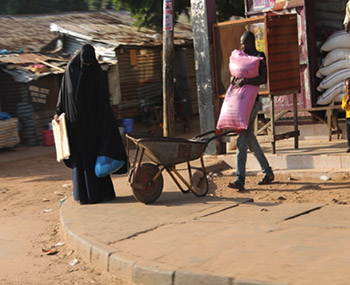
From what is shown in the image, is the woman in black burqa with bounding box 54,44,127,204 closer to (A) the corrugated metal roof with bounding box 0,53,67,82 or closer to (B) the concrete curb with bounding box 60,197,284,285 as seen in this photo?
(B) the concrete curb with bounding box 60,197,284,285

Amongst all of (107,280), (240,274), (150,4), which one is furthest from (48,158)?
(240,274)

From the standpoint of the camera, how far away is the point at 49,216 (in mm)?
8289

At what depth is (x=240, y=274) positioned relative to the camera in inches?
179

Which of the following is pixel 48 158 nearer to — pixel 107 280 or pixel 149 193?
pixel 149 193

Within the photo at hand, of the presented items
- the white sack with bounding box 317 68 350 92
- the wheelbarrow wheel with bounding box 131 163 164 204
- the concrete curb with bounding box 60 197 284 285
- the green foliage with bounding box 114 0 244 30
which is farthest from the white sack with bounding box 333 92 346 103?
the green foliage with bounding box 114 0 244 30

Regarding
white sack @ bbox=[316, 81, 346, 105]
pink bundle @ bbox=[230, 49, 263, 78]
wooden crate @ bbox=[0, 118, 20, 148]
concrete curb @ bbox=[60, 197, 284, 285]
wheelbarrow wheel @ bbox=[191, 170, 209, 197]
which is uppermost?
pink bundle @ bbox=[230, 49, 263, 78]

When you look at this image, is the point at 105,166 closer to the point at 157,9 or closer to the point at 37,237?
the point at 37,237

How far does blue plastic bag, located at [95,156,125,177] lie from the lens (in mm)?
7410

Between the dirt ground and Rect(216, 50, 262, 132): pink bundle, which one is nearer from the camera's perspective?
the dirt ground

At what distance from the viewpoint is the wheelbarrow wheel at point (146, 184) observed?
7156 mm

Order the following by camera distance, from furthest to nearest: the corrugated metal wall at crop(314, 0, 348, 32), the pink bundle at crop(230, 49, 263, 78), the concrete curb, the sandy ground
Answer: the corrugated metal wall at crop(314, 0, 348, 32), the pink bundle at crop(230, 49, 263, 78), the sandy ground, the concrete curb

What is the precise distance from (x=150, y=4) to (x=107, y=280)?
15.2m

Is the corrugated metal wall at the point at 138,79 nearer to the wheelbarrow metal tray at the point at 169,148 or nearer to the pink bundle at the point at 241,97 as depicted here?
the pink bundle at the point at 241,97

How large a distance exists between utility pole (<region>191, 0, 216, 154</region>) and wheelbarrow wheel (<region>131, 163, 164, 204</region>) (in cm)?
322
